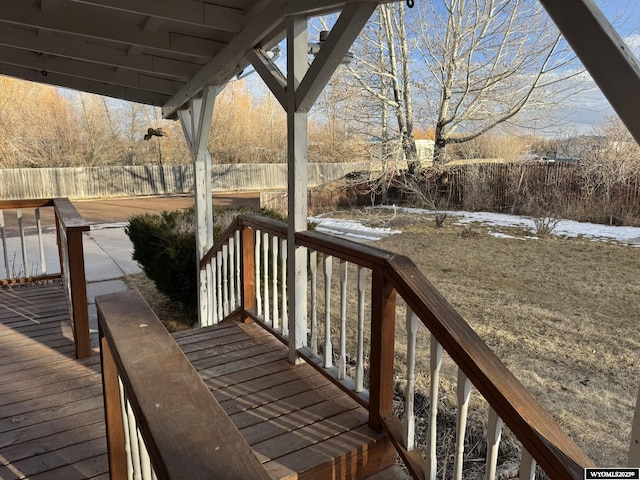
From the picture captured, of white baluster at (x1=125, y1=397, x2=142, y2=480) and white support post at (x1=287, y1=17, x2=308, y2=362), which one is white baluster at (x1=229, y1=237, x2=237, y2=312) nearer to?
white support post at (x1=287, y1=17, x2=308, y2=362)

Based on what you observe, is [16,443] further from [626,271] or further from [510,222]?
[510,222]

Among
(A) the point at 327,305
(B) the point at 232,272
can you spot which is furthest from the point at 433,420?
(B) the point at 232,272

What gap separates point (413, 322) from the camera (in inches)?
71.1

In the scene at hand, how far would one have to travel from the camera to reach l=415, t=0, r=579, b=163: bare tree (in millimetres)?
10398

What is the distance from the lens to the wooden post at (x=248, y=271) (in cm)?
332

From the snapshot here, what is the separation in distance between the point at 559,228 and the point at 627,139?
9.48ft

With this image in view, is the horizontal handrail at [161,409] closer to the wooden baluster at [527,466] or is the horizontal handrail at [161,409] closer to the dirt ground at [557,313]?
the wooden baluster at [527,466]

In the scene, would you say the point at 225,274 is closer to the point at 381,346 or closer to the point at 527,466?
the point at 381,346

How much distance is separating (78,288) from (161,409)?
2384 millimetres

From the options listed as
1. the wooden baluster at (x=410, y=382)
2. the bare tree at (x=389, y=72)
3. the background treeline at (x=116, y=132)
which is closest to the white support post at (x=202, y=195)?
the wooden baluster at (x=410, y=382)

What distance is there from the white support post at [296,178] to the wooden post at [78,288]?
4.32ft

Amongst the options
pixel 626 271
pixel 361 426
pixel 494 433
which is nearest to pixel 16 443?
pixel 361 426

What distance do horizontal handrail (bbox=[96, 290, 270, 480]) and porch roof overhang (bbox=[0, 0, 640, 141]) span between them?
3.27 ft

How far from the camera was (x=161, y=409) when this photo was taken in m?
0.80
